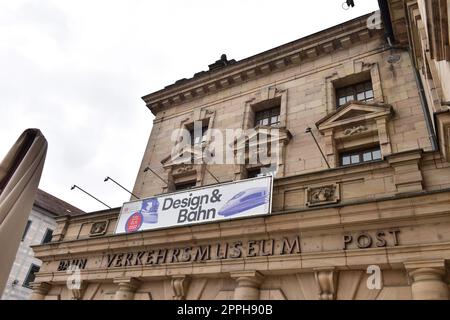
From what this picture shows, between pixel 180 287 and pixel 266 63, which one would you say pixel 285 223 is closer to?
pixel 180 287

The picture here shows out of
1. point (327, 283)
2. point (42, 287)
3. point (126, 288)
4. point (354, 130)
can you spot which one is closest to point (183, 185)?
point (126, 288)

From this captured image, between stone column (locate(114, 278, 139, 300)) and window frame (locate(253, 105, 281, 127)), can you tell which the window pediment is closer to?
window frame (locate(253, 105, 281, 127))

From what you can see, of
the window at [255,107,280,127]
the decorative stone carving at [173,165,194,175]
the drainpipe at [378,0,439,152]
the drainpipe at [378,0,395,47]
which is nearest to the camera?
the drainpipe at [378,0,439,152]

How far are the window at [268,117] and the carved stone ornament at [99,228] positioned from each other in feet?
24.3

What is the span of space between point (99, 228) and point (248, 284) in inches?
262

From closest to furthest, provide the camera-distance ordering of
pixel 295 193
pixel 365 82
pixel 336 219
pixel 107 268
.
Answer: pixel 336 219
pixel 295 193
pixel 107 268
pixel 365 82

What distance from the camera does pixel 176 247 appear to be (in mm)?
10086

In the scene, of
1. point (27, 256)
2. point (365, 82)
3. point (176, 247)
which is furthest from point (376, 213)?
point (27, 256)

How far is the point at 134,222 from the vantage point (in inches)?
446

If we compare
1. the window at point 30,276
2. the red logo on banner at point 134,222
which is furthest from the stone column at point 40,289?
the window at point 30,276

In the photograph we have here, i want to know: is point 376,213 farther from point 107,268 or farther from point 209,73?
point 209,73

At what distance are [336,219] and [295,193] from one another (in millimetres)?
1612

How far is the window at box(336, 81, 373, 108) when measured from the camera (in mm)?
12805

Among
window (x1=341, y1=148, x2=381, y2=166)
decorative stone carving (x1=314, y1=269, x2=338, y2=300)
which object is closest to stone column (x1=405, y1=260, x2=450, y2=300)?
decorative stone carving (x1=314, y1=269, x2=338, y2=300)
